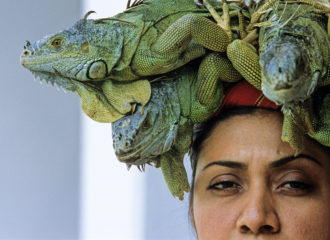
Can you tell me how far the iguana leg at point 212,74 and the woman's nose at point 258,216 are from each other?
0.97ft

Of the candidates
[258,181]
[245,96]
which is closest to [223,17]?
[245,96]

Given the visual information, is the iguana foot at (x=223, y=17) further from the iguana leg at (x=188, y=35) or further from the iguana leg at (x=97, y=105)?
the iguana leg at (x=97, y=105)

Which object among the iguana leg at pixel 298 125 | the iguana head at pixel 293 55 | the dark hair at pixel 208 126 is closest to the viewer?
the iguana head at pixel 293 55

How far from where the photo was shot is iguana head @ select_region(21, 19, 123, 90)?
1.63 metres

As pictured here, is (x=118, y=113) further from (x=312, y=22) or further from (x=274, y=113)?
(x=312, y=22)

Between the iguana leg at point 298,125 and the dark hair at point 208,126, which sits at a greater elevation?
the dark hair at point 208,126

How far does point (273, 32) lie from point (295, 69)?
0.80 feet

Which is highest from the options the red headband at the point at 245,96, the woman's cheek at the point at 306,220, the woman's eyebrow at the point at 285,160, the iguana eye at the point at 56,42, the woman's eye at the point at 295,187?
the iguana eye at the point at 56,42

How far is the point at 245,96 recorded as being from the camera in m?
1.77

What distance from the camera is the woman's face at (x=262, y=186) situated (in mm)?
1644

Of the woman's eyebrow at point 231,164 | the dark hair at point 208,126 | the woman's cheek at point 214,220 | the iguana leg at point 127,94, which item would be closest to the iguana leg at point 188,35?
the iguana leg at point 127,94

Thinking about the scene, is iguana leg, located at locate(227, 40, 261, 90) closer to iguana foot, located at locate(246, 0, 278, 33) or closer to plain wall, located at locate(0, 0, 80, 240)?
iguana foot, located at locate(246, 0, 278, 33)

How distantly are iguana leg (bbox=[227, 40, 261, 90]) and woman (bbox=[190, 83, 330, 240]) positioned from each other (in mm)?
133

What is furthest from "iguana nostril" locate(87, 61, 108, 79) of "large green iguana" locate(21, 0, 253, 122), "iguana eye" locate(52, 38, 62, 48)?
"iguana eye" locate(52, 38, 62, 48)
